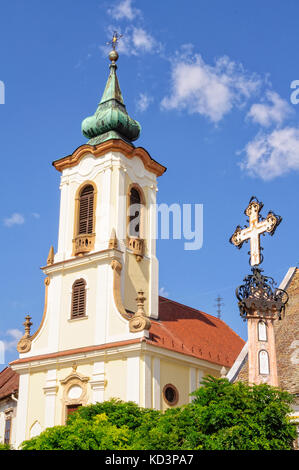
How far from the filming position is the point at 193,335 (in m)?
33.2

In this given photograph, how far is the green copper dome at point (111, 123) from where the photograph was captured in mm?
34844

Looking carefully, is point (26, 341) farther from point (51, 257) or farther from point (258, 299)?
point (258, 299)

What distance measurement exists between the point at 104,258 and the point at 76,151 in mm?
6408

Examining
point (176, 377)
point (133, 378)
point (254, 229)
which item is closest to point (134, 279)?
point (176, 377)

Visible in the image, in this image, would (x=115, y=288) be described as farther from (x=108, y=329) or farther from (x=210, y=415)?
(x=210, y=415)

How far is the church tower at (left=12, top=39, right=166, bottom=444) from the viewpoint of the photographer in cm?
2881

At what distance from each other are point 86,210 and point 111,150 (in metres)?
3.20

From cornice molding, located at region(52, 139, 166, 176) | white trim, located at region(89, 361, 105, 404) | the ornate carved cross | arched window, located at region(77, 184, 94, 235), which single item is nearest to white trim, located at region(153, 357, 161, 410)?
white trim, located at region(89, 361, 105, 404)

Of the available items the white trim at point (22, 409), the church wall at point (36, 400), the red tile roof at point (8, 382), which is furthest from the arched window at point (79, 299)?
the red tile roof at point (8, 382)

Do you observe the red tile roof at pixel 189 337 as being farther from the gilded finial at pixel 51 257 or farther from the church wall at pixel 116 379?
the gilded finial at pixel 51 257

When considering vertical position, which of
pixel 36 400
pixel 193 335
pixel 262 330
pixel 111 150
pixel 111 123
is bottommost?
pixel 262 330

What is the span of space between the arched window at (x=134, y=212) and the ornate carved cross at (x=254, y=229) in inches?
609

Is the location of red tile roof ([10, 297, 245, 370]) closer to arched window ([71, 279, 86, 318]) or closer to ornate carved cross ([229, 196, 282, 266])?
arched window ([71, 279, 86, 318])
